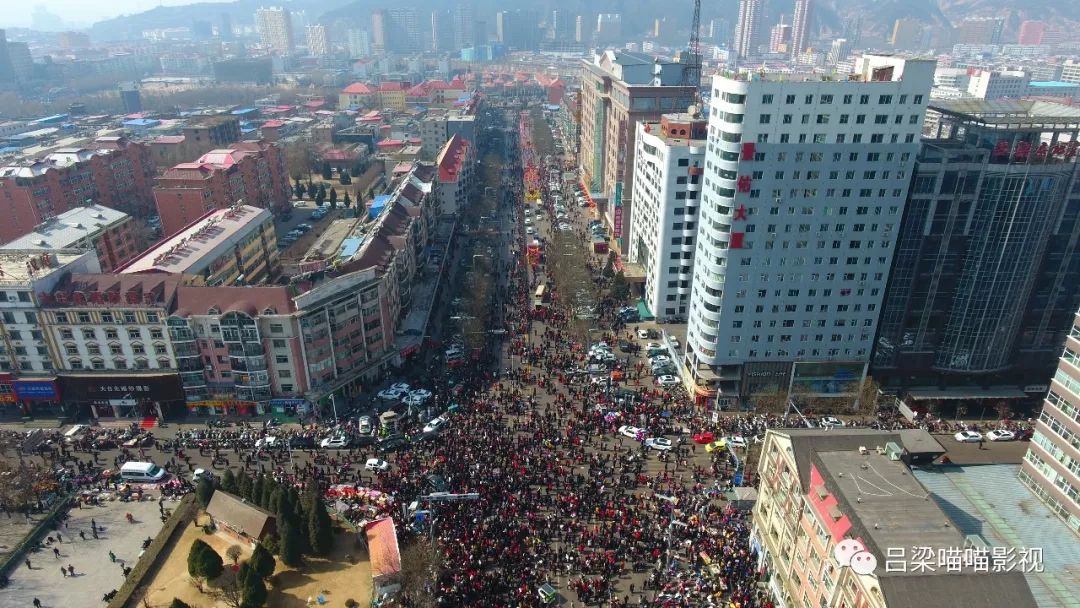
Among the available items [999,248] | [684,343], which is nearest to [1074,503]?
[999,248]

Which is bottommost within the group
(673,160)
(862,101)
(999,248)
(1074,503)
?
(1074,503)

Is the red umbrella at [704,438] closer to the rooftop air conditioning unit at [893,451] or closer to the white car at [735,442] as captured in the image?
the white car at [735,442]

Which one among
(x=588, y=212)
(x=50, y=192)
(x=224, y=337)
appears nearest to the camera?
(x=224, y=337)

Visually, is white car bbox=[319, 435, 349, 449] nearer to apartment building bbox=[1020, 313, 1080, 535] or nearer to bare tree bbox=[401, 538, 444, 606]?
bare tree bbox=[401, 538, 444, 606]

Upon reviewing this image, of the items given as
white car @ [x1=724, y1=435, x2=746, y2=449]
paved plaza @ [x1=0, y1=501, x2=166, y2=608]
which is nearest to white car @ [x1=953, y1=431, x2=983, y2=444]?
white car @ [x1=724, y1=435, x2=746, y2=449]

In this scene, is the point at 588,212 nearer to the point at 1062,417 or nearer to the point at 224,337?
the point at 224,337

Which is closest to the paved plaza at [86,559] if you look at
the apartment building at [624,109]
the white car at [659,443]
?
the white car at [659,443]
